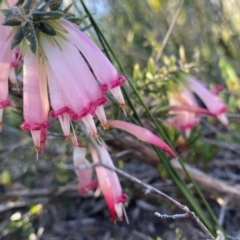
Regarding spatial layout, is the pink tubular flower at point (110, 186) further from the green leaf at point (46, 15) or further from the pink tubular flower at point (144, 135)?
the green leaf at point (46, 15)

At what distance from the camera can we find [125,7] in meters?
2.38

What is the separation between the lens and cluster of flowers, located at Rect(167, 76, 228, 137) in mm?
1300

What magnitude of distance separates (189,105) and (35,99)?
577 mm

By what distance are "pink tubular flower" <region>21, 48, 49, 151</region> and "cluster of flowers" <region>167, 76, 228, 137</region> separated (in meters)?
0.52

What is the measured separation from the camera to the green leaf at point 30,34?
0.79m

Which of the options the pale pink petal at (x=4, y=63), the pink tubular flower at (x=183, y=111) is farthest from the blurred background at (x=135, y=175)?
the pale pink petal at (x=4, y=63)

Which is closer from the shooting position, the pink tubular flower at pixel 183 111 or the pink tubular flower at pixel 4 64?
the pink tubular flower at pixel 4 64

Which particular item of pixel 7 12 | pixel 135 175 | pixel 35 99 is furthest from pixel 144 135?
pixel 135 175

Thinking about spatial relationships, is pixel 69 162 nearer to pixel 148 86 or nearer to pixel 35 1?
pixel 148 86

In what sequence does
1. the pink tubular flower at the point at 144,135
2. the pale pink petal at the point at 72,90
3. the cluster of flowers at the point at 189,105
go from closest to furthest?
the pale pink petal at the point at 72,90, the pink tubular flower at the point at 144,135, the cluster of flowers at the point at 189,105

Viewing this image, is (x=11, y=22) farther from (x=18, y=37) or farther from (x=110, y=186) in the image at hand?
(x=110, y=186)

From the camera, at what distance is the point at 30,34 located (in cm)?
79

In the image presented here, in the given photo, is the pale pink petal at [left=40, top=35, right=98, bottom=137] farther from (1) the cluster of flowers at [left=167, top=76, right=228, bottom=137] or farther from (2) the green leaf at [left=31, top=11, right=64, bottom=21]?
(1) the cluster of flowers at [left=167, top=76, right=228, bottom=137]

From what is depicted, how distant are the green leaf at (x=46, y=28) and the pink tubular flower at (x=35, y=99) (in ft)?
0.15
